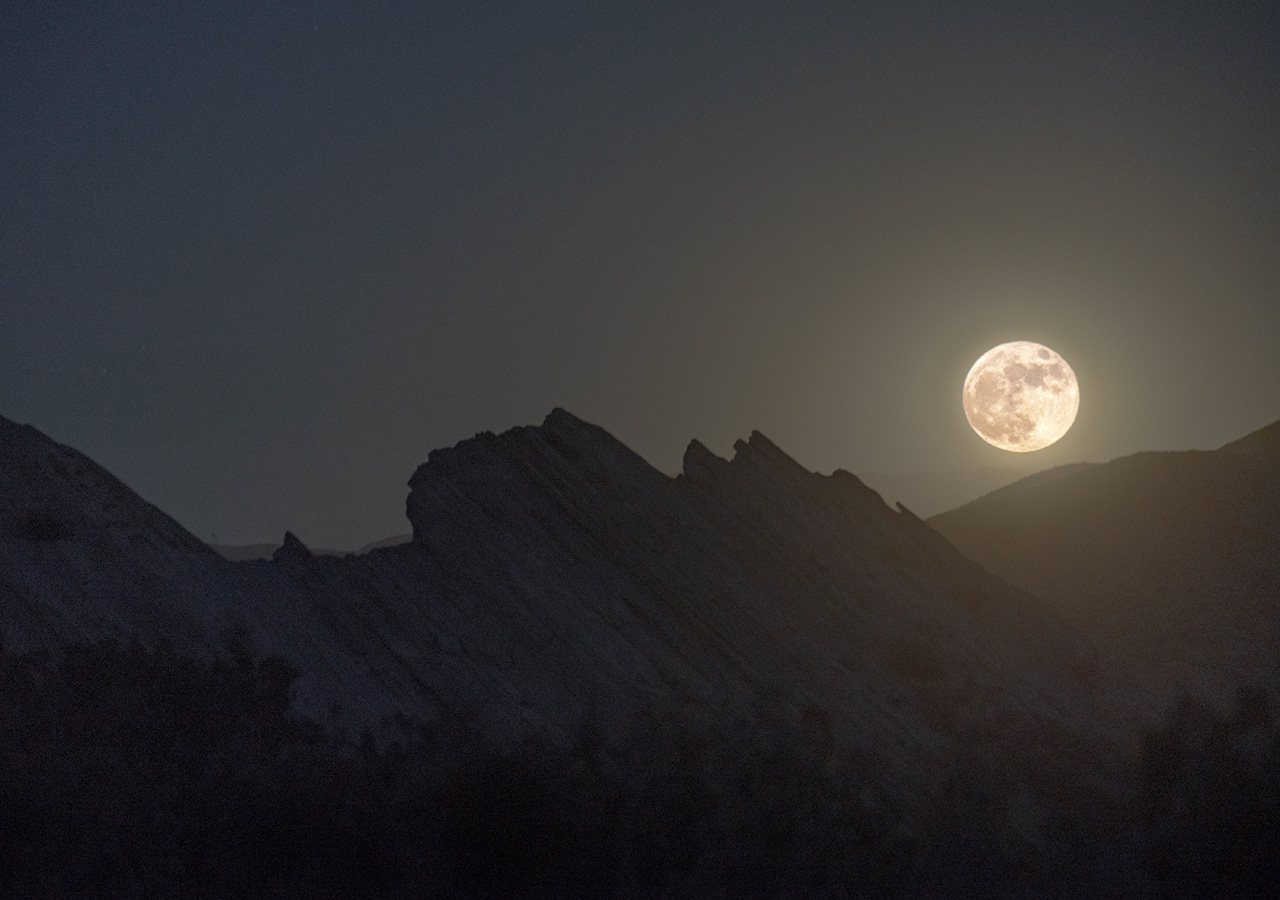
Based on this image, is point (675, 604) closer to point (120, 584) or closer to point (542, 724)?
point (542, 724)

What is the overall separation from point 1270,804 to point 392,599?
26.6m

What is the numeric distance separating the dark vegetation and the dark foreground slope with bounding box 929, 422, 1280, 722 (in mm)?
9166

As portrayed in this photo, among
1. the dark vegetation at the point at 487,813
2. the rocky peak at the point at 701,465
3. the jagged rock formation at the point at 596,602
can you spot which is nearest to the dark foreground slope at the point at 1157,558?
the jagged rock formation at the point at 596,602

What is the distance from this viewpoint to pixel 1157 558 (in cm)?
5369

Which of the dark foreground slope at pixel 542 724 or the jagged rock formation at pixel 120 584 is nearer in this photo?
the dark foreground slope at pixel 542 724

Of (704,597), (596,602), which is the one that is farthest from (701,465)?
(596,602)

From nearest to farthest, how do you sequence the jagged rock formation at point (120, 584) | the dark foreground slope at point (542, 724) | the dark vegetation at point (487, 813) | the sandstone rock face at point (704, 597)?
the dark vegetation at point (487, 813)
the dark foreground slope at point (542, 724)
the jagged rock formation at point (120, 584)
the sandstone rock face at point (704, 597)

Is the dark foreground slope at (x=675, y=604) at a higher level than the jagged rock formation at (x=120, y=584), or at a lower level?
lower

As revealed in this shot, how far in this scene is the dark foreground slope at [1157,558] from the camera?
146ft

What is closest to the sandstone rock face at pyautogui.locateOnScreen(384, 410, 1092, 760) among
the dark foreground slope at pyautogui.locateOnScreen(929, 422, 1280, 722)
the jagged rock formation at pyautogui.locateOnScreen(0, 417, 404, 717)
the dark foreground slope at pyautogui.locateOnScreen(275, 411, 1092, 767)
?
the dark foreground slope at pyautogui.locateOnScreen(275, 411, 1092, 767)

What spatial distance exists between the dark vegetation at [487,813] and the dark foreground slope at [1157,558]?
917 cm

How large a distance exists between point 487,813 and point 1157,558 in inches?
1454

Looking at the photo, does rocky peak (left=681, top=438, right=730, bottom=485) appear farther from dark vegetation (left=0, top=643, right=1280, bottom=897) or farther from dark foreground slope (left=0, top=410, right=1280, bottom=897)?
dark vegetation (left=0, top=643, right=1280, bottom=897)

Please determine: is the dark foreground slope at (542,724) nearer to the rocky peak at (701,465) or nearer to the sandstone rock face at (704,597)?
the sandstone rock face at (704,597)
